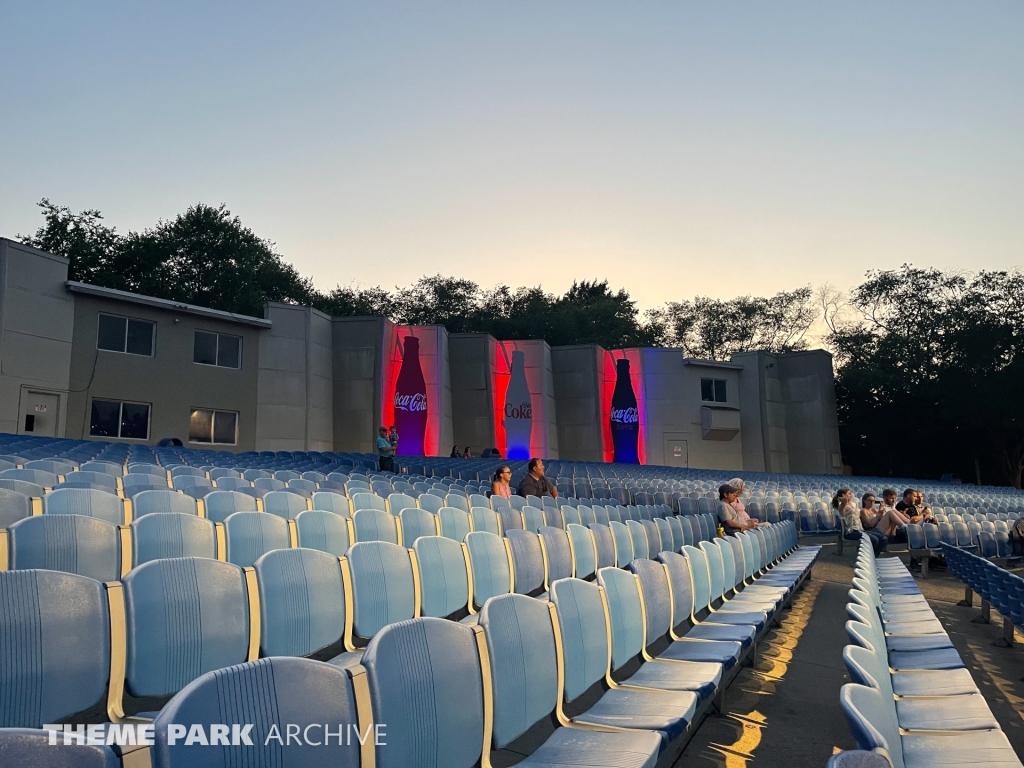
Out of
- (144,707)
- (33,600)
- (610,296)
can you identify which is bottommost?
(144,707)

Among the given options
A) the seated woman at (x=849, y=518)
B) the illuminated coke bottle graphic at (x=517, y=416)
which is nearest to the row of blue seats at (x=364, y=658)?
the seated woman at (x=849, y=518)

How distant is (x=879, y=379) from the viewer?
38406mm

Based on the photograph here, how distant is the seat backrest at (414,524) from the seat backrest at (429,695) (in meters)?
3.43

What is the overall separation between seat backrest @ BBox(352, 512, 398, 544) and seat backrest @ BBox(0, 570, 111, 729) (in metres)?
3.01

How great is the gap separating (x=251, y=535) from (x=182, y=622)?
185 cm

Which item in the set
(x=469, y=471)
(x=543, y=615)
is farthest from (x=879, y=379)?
(x=543, y=615)

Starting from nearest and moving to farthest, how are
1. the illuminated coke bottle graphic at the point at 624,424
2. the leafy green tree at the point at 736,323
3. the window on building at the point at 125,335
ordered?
the window on building at the point at 125,335 → the illuminated coke bottle graphic at the point at 624,424 → the leafy green tree at the point at 736,323

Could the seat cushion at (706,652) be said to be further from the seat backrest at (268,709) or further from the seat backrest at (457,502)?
the seat backrest at (457,502)

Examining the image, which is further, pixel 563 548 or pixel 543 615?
pixel 563 548

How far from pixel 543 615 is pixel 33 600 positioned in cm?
167

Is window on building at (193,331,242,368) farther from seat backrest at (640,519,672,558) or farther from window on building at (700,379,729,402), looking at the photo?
window on building at (700,379,729,402)

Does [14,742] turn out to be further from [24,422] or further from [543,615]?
[24,422]

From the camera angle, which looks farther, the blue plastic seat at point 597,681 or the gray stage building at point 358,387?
Result: the gray stage building at point 358,387

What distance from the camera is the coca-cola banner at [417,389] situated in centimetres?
2748
